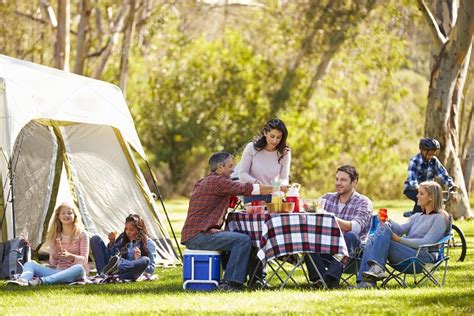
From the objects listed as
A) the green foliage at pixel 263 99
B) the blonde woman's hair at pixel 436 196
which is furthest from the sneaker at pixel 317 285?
the green foliage at pixel 263 99

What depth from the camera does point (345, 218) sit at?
9.70 meters

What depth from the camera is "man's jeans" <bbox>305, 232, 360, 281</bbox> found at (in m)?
9.42

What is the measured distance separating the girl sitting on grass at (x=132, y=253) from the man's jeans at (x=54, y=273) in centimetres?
29

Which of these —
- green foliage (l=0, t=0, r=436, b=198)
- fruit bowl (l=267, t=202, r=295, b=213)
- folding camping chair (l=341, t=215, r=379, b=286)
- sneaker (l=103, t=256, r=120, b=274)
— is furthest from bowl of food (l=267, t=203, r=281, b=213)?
green foliage (l=0, t=0, r=436, b=198)

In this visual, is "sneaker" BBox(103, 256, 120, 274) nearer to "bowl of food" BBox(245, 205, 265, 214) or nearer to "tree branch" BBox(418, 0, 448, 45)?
"bowl of food" BBox(245, 205, 265, 214)

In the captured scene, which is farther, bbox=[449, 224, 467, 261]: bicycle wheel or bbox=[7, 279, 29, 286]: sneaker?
bbox=[449, 224, 467, 261]: bicycle wheel

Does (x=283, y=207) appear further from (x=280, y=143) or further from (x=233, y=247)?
(x=280, y=143)

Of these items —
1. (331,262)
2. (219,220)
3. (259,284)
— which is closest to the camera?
(331,262)

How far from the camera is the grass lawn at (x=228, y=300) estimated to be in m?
7.92

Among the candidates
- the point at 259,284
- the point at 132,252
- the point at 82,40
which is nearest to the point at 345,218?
the point at 259,284

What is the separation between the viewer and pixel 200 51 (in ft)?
119

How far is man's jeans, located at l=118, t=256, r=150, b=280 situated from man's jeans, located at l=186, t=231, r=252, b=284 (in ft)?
3.10

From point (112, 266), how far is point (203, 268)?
1167 millimetres

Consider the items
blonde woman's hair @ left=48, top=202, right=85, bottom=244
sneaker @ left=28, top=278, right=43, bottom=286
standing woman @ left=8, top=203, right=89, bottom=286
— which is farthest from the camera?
blonde woman's hair @ left=48, top=202, right=85, bottom=244
